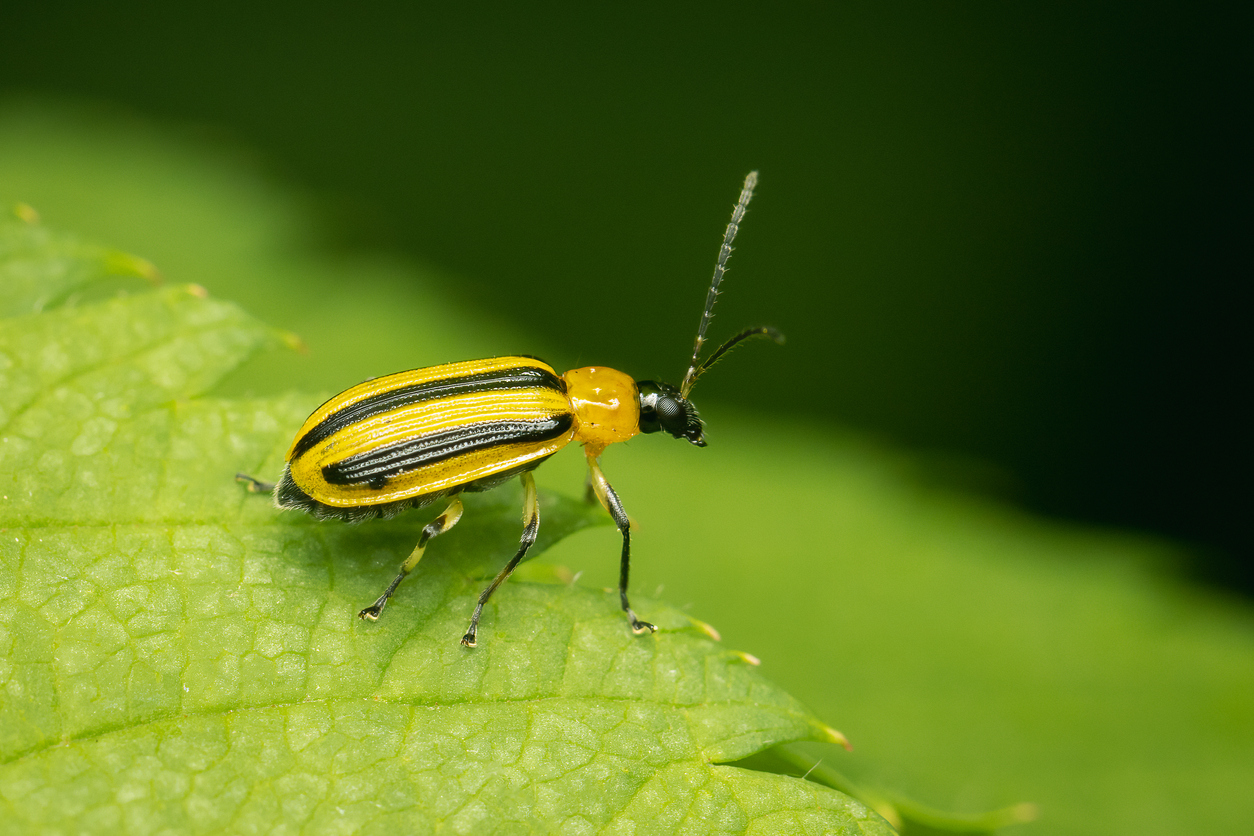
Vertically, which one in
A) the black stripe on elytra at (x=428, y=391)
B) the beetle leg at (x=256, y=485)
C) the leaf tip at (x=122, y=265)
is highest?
the leaf tip at (x=122, y=265)

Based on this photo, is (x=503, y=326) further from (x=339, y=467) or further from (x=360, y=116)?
(x=339, y=467)

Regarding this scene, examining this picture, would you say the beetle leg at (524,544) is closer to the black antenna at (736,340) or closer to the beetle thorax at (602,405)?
the beetle thorax at (602,405)

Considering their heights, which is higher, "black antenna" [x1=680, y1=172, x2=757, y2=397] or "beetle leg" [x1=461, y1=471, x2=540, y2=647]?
"black antenna" [x1=680, y1=172, x2=757, y2=397]

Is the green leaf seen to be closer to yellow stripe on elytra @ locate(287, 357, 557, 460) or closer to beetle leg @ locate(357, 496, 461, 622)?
beetle leg @ locate(357, 496, 461, 622)

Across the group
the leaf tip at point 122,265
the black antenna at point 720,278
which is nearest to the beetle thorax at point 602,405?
the black antenna at point 720,278

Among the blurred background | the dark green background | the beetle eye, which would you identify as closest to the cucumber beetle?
the beetle eye

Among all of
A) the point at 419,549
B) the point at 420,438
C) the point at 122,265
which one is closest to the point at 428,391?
the point at 420,438
